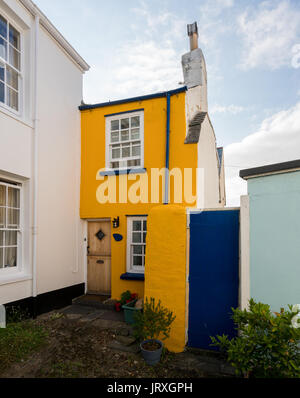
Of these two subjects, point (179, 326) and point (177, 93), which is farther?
point (177, 93)

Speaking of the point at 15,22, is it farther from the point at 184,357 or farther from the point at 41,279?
the point at 184,357

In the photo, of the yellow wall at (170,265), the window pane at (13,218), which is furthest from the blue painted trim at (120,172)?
the window pane at (13,218)

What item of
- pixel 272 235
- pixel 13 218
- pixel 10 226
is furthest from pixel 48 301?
pixel 272 235

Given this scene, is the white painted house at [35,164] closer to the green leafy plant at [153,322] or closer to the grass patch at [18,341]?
the grass patch at [18,341]

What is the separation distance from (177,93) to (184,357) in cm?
654

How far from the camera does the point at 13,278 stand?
5852 mm

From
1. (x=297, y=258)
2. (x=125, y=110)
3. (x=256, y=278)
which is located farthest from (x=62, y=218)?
(x=297, y=258)

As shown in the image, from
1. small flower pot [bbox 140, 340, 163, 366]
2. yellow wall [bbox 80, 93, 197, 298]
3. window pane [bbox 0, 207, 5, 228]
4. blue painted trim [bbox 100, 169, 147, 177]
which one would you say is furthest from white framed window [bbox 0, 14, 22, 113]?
small flower pot [bbox 140, 340, 163, 366]

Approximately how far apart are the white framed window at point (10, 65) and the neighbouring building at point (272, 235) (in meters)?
5.88

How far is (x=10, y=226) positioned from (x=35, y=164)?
1.67 metres

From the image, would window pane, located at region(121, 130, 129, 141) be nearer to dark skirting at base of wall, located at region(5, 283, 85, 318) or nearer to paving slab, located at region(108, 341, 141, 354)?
dark skirting at base of wall, located at region(5, 283, 85, 318)

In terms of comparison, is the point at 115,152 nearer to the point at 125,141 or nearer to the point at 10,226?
the point at 125,141

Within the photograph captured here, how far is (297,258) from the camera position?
12.9ft

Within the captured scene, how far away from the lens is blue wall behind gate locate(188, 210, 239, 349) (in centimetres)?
464
